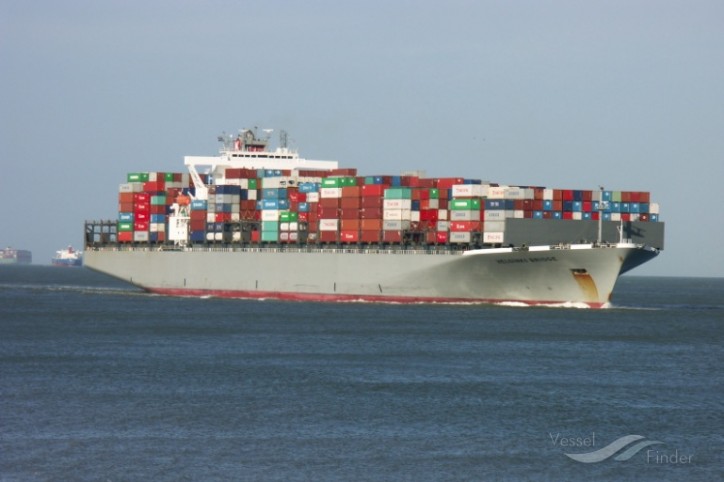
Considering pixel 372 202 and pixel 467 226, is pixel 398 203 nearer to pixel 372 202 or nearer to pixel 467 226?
Answer: pixel 372 202

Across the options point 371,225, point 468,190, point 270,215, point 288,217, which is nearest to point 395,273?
point 371,225

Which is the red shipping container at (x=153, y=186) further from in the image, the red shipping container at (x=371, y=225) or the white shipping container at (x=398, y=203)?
the white shipping container at (x=398, y=203)

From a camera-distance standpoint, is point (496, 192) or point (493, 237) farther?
point (496, 192)

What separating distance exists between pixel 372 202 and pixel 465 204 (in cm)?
675

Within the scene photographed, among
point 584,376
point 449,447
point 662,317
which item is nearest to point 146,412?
point 449,447

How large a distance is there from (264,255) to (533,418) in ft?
161

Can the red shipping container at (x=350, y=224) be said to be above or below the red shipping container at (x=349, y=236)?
above

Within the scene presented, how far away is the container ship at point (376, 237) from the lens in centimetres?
6656

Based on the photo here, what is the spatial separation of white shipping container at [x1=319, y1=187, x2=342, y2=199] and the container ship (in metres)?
0.06

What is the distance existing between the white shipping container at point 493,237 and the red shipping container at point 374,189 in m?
8.12

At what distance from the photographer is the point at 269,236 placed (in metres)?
79.2

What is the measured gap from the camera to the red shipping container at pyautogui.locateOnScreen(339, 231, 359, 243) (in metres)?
73.6

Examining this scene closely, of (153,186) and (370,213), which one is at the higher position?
(153,186)

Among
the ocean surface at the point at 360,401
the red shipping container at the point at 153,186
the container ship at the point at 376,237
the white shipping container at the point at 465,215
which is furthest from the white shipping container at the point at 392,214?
the red shipping container at the point at 153,186
